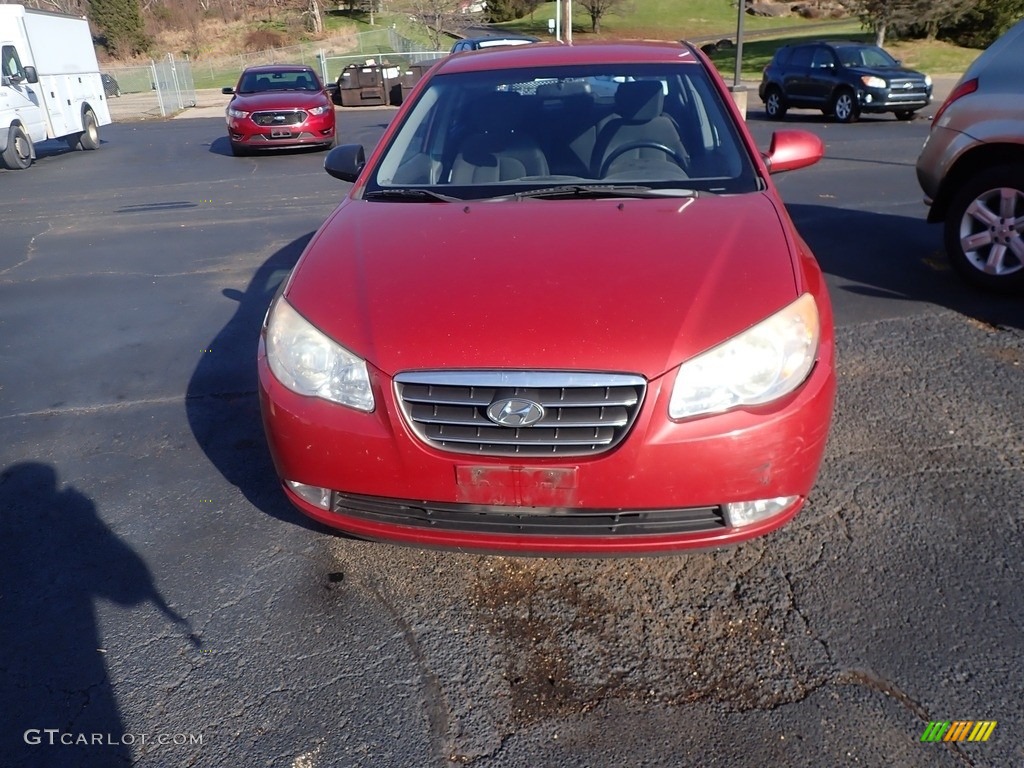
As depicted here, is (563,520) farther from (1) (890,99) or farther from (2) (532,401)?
(1) (890,99)

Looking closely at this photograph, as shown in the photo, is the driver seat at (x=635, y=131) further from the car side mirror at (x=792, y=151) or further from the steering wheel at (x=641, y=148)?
the car side mirror at (x=792, y=151)

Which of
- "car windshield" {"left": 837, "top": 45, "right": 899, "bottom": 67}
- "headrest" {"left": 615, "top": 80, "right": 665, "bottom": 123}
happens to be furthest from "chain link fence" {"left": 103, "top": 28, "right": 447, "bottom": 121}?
"headrest" {"left": 615, "top": 80, "right": 665, "bottom": 123}

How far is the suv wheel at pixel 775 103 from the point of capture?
1895 centimetres

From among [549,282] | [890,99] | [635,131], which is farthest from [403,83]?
[549,282]

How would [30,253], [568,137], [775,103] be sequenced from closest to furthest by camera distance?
[568,137]
[30,253]
[775,103]

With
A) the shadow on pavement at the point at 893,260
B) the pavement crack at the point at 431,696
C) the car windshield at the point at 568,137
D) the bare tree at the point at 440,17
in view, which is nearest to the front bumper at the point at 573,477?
the pavement crack at the point at 431,696

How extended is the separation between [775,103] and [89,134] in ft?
50.7

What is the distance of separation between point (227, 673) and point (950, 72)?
33.0m

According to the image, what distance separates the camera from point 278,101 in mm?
14742

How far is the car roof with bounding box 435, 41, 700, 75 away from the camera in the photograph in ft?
13.4

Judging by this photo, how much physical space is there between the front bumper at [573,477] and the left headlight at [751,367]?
39 millimetres

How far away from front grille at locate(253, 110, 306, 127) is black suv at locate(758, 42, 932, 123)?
35.3 ft

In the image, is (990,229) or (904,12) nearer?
(990,229)

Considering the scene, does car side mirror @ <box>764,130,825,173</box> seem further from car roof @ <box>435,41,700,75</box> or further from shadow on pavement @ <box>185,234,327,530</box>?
shadow on pavement @ <box>185,234,327,530</box>
